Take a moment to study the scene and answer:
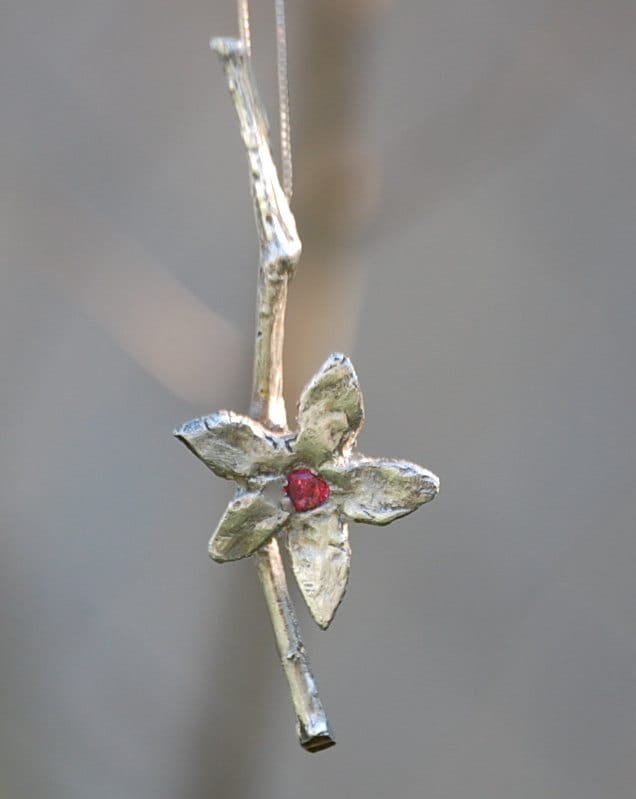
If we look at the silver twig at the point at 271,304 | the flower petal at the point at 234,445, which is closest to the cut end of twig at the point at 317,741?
the silver twig at the point at 271,304

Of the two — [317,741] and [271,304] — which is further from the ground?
[271,304]

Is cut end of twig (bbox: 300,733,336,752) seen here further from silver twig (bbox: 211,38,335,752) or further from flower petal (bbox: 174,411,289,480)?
flower petal (bbox: 174,411,289,480)

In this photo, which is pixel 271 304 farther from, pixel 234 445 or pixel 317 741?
pixel 317 741

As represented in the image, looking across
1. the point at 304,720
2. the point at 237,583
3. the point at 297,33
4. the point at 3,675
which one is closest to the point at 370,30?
the point at 297,33

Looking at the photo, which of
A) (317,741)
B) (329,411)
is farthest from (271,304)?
(317,741)

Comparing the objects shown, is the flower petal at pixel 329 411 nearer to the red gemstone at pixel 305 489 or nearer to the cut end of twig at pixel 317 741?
the red gemstone at pixel 305 489

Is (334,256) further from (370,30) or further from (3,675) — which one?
(3,675)

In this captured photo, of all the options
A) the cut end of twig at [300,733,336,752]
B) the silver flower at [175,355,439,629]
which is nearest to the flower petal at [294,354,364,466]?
the silver flower at [175,355,439,629]

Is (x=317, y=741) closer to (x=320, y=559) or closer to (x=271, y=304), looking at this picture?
(x=320, y=559)

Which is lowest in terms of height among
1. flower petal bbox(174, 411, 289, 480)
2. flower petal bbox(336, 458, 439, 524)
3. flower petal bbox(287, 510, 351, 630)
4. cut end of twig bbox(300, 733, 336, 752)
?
cut end of twig bbox(300, 733, 336, 752)
